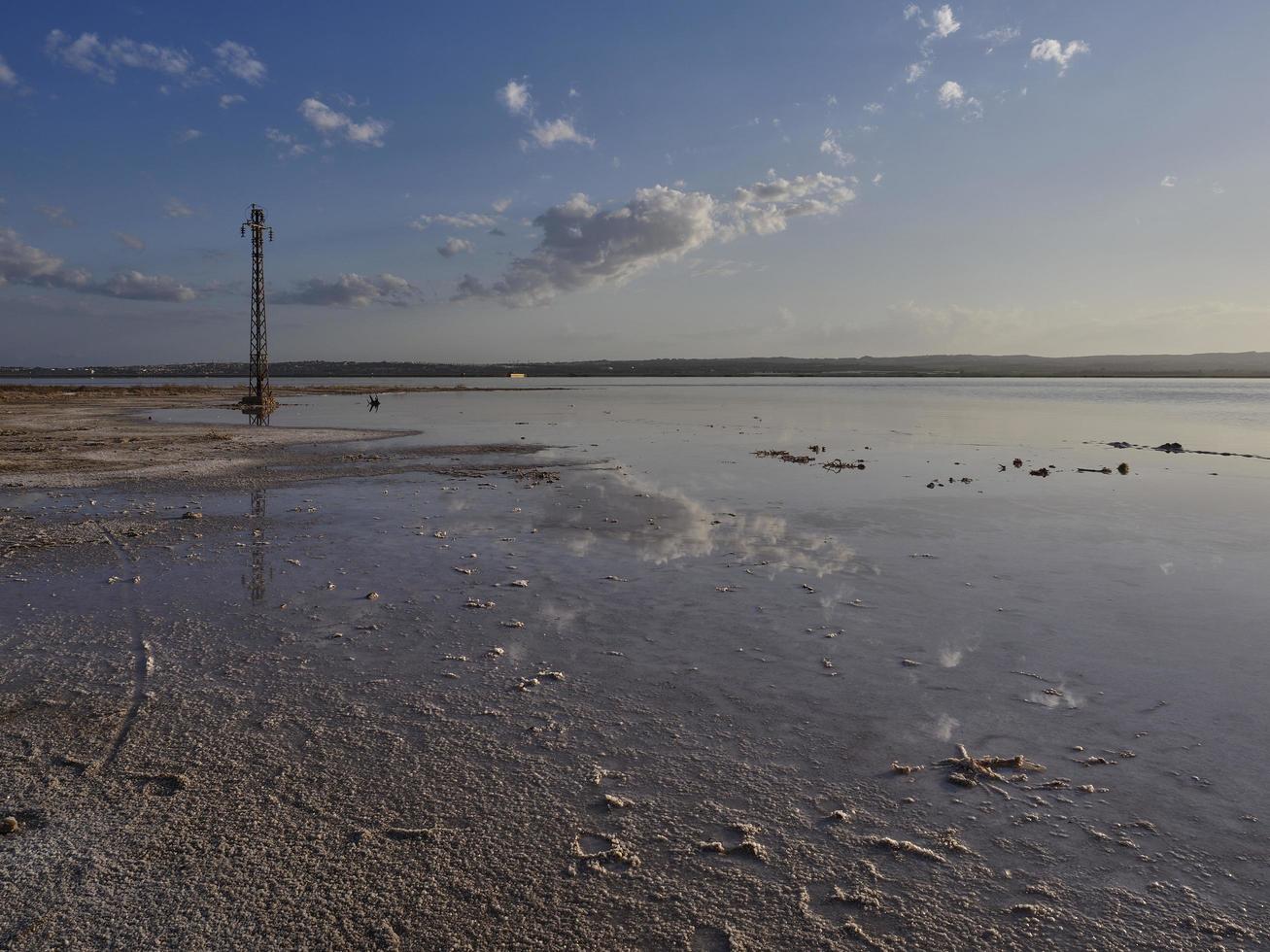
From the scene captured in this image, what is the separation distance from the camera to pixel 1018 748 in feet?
18.3

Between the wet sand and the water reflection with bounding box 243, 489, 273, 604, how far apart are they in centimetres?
11

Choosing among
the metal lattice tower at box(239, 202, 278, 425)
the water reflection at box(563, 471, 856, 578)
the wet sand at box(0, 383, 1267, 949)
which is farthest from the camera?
the metal lattice tower at box(239, 202, 278, 425)

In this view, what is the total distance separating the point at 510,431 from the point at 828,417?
820 inches

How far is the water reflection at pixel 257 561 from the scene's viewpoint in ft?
31.0

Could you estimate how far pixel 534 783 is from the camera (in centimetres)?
503

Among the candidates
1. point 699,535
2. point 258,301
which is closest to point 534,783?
point 699,535

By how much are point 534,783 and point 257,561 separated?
25.3 feet

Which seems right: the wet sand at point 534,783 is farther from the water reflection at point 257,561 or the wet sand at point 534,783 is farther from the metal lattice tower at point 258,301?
the metal lattice tower at point 258,301

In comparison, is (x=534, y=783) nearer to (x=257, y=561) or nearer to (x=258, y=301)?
(x=257, y=561)

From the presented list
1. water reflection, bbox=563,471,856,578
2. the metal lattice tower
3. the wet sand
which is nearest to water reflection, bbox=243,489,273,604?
the wet sand

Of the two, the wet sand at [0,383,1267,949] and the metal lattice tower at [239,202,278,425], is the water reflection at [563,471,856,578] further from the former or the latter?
the metal lattice tower at [239,202,278,425]

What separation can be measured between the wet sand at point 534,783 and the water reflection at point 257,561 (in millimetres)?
113

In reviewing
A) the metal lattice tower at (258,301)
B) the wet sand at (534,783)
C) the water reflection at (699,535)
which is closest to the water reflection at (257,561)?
the wet sand at (534,783)

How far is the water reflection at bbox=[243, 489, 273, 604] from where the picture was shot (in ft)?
31.0
